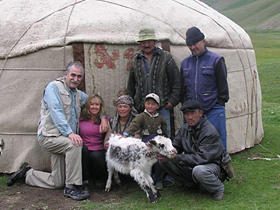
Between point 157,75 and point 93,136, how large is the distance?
93cm

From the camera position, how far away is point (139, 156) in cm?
423

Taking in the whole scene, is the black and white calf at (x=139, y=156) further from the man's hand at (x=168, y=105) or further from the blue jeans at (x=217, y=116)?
the blue jeans at (x=217, y=116)

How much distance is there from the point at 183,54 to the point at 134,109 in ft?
3.62

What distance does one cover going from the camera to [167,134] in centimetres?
473

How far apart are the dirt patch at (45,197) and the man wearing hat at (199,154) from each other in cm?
68

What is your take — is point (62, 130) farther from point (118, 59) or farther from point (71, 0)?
point (71, 0)

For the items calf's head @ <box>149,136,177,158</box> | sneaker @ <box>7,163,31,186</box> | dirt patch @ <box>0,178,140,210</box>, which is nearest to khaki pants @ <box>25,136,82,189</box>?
dirt patch @ <box>0,178,140,210</box>

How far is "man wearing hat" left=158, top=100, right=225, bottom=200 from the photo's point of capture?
407 cm

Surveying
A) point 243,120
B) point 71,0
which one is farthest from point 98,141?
point 243,120

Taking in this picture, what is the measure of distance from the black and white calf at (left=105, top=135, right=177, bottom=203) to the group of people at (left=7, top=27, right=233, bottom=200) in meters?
0.10

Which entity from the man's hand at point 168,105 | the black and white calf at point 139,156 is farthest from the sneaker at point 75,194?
the man's hand at point 168,105

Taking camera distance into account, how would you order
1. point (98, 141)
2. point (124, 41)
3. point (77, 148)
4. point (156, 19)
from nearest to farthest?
1. point (77, 148)
2. point (98, 141)
3. point (124, 41)
4. point (156, 19)

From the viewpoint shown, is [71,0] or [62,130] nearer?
[62,130]

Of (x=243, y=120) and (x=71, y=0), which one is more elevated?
(x=71, y=0)
